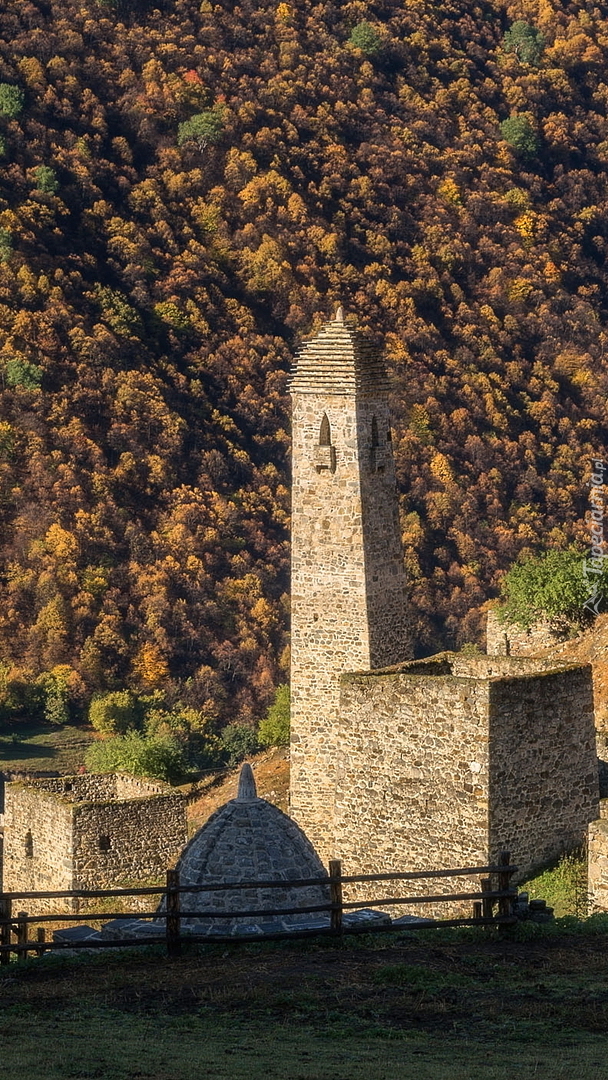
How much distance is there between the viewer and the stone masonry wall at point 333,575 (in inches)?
1435

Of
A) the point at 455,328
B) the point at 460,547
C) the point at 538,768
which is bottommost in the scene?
the point at 538,768

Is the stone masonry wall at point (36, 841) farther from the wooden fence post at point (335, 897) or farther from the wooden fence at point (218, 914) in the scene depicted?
the wooden fence post at point (335, 897)

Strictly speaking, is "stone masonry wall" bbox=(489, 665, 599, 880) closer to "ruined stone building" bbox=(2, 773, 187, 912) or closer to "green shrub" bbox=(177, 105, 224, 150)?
"ruined stone building" bbox=(2, 773, 187, 912)

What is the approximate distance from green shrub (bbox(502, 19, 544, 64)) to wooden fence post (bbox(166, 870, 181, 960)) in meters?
78.8

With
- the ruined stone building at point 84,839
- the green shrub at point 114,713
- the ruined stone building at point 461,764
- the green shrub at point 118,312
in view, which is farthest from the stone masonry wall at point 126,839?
the green shrub at point 118,312

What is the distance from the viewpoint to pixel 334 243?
8494cm

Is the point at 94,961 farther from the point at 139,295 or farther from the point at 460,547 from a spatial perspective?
the point at 139,295

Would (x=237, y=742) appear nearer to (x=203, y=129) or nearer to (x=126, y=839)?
(x=126, y=839)

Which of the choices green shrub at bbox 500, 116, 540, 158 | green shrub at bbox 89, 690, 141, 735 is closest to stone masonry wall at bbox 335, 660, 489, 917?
green shrub at bbox 89, 690, 141, 735

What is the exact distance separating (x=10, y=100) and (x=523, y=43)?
23260 mm

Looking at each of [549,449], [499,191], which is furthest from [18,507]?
[499,191]

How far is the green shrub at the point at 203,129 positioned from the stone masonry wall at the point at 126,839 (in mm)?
54713

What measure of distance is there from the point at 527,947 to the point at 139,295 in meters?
60.4

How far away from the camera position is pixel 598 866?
2606 cm
